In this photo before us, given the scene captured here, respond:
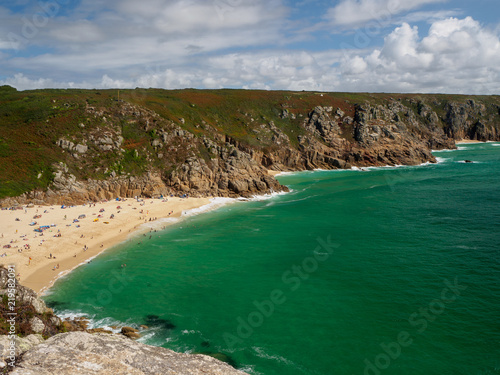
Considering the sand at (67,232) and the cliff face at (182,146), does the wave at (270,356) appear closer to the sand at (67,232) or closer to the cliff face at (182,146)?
the sand at (67,232)

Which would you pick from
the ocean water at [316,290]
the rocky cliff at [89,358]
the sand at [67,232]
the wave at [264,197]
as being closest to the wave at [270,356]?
the ocean water at [316,290]

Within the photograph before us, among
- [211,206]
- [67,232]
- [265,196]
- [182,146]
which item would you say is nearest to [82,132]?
[182,146]

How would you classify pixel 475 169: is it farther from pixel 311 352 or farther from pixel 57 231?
pixel 57 231

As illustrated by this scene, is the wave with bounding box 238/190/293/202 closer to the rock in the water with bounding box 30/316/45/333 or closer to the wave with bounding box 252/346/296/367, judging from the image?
the wave with bounding box 252/346/296/367

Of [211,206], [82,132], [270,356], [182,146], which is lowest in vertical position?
[270,356]

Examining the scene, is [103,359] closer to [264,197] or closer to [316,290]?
[316,290]
